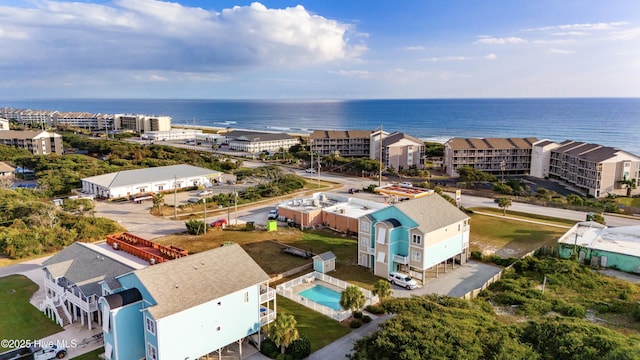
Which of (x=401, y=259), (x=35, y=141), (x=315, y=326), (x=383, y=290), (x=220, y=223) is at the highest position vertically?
(x=35, y=141)

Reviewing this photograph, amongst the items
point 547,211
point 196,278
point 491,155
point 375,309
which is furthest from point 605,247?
point 491,155

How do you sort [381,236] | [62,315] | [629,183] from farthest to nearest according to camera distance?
[629,183] < [381,236] < [62,315]

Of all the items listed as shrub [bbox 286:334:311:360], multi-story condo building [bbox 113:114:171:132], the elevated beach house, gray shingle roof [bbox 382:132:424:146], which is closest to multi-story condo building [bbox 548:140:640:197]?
gray shingle roof [bbox 382:132:424:146]

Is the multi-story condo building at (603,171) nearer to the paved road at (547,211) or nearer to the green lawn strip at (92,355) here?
the paved road at (547,211)

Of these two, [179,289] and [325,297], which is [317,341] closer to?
[325,297]

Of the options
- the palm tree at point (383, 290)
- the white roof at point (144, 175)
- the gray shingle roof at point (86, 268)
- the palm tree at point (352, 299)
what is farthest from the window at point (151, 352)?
the white roof at point (144, 175)

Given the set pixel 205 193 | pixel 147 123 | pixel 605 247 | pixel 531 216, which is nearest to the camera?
pixel 605 247

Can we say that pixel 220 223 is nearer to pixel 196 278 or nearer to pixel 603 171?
pixel 196 278
